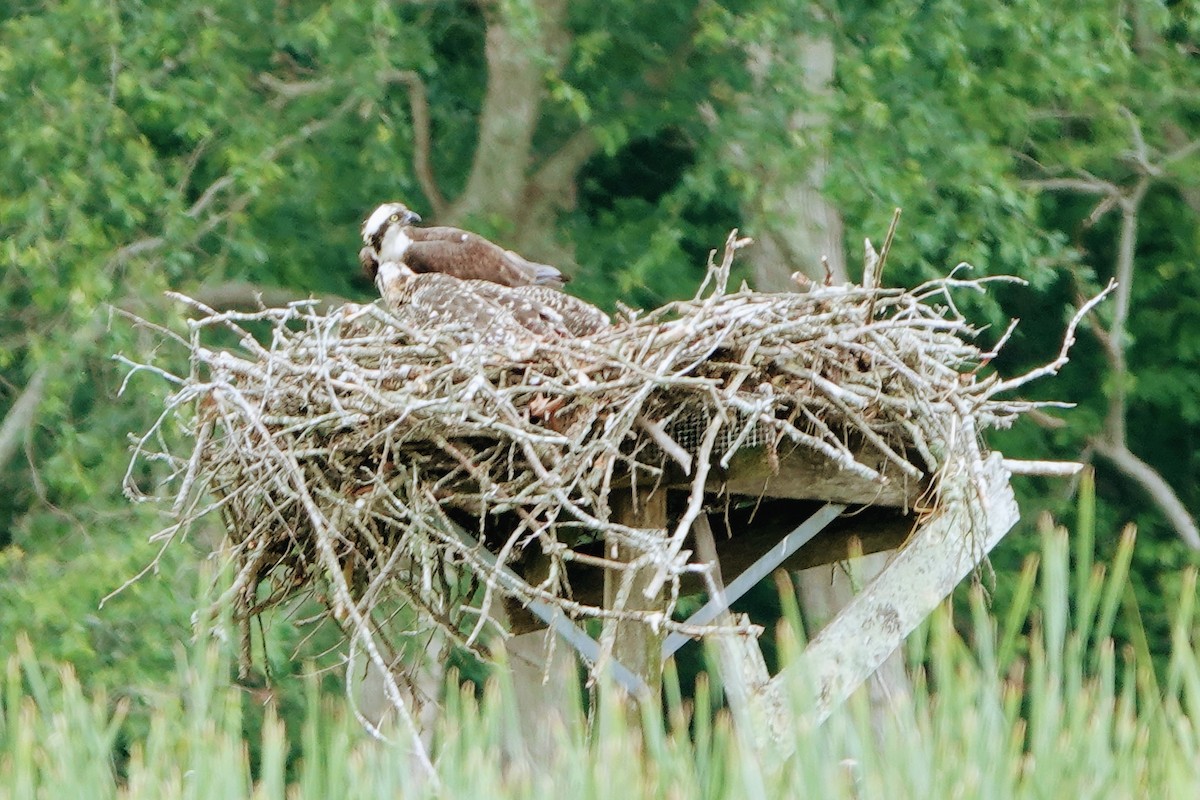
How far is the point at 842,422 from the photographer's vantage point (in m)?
5.02

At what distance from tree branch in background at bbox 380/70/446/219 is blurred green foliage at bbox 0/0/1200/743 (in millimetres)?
101

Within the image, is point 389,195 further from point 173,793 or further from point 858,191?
point 173,793

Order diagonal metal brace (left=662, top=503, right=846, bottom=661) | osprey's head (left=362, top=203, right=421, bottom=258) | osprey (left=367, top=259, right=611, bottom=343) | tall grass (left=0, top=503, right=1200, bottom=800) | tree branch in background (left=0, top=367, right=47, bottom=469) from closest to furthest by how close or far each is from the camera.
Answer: tall grass (left=0, top=503, right=1200, bottom=800)
diagonal metal brace (left=662, top=503, right=846, bottom=661)
osprey (left=367, top=259, right=611, bottom=343)
osprey's head (left=362, top=203, right=421, bottom=258)
tree branch in background (left=0, top=367, right=47, bottom=469)

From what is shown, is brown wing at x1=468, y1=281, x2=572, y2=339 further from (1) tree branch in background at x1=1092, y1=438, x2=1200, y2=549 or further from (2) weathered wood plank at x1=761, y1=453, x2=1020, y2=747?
(1) tree branch in background at x1=1092, y1=438, x2=1200, y2=549

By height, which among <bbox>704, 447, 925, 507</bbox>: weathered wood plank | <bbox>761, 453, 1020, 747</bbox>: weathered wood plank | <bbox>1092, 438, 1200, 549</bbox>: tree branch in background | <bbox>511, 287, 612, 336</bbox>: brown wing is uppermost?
<bbox>511, 287, 612, 336</bbox>: brown wing

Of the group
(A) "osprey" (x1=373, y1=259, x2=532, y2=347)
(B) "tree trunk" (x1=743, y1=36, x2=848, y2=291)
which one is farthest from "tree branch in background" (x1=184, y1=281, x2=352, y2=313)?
(A) "osprey" (x1=373, y1=259, x2=532, y2=347)

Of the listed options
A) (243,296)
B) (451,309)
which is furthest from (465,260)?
(243,296)

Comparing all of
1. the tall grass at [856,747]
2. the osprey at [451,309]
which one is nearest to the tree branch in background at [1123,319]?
the osprey at [451,309]

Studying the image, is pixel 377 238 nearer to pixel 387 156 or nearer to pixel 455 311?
pixel 455 311

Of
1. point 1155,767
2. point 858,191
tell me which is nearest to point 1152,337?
point 858,191

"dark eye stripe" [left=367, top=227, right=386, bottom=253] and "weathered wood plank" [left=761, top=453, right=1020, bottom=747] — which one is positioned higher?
"dark eye stripe" [left=367, top=227, right=386, bottom=253]

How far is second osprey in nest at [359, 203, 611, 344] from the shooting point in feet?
18.9

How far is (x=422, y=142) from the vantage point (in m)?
11.1

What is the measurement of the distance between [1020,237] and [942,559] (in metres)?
6.17
